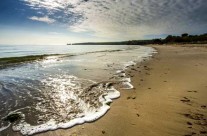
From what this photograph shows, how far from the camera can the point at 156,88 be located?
845 cm

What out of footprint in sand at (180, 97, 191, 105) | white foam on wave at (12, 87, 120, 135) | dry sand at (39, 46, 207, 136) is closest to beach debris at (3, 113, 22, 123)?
white foam on wave at (12, 87, 120, 135)

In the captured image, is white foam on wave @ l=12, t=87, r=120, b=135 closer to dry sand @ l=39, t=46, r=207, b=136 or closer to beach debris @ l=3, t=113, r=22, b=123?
dry sand @ l=39, t=46, r=207, b=136

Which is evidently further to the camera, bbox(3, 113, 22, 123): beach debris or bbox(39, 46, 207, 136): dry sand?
bbox(3, 113, 22, 123): beach debris

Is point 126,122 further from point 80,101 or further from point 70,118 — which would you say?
point 80,101

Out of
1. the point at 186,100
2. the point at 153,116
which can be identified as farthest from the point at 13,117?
the point at 186,100

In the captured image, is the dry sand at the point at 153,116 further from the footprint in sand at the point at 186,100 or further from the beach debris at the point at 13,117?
the beach debris at the point at 13,117

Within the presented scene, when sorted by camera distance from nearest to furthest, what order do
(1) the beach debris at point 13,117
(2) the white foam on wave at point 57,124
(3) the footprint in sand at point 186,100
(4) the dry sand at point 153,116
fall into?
(4) the dry sand at point 153,116, (2) the white foam on wave at point 57,124, (1) the beach debris at point 13,117, (3) the footprint in sand at point 186,100

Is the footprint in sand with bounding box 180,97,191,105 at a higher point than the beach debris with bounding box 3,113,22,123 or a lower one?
higher

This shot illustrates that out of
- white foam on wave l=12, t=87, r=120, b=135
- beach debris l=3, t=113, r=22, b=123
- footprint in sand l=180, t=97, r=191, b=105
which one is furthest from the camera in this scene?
footprint in sand l=180, t=97, r=191, b=105

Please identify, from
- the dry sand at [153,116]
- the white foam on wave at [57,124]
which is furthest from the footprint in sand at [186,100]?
the white foam on wave at [57,124]

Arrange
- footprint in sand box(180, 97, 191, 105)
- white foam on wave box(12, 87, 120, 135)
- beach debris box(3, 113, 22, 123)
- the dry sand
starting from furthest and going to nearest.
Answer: footprint in sand box(180, 97, 191, 105) < beach debris box(3, 113, 22, 123) < white foam on wave box(12, 87, 120, 135) < the dry sand

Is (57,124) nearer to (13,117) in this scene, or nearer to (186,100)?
(13,117)

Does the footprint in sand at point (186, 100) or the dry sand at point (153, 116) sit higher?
the footprint in sand at point (186, 100)

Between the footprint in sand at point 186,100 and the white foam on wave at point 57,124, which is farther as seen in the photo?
the footprint in sand at point 186,100
